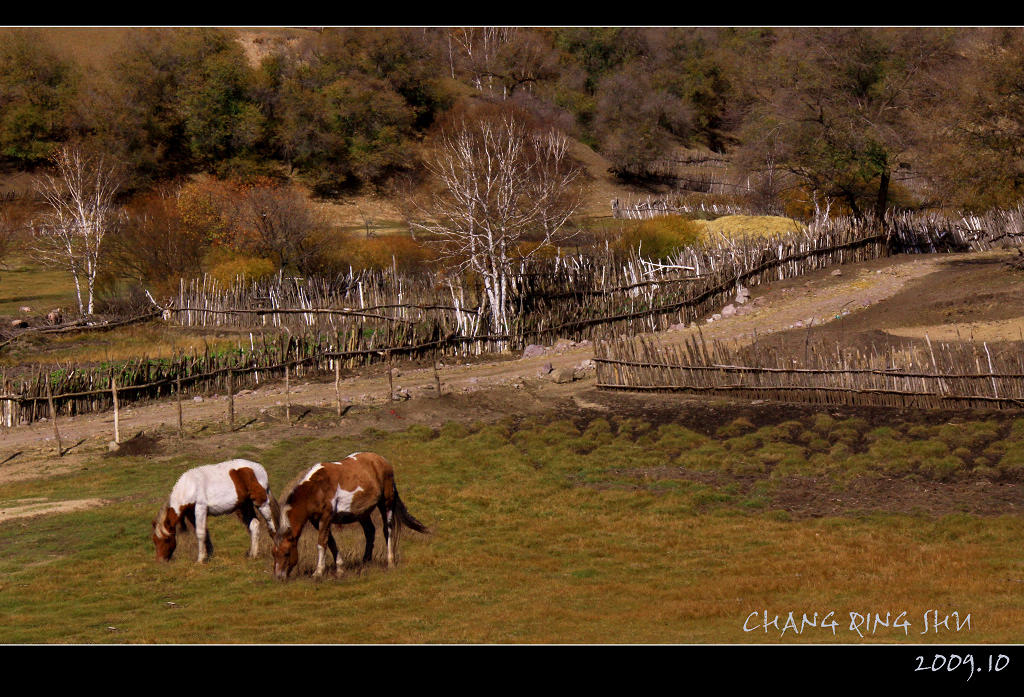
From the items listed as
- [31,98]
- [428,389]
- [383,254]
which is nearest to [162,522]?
[428,389]

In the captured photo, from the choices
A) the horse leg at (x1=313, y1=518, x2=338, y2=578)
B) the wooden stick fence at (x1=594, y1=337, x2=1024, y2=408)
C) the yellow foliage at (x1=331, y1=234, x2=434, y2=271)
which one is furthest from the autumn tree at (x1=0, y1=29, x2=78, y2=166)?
the horse leg at (x1=313, y1=518, x2=338, y2=578)

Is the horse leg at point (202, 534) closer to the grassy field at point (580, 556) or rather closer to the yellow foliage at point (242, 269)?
the grassy field at point (580, 556)

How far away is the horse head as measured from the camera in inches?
530

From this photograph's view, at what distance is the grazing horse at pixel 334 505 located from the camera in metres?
12.5

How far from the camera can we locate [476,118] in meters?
64.0

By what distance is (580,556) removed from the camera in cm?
1411

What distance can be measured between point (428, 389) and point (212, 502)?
1051 centimetres

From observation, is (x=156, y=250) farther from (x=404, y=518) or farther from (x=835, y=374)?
(x=404, y=518)

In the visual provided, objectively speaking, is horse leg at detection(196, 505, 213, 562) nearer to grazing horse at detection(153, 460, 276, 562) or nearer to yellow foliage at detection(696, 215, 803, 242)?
grazing horse at detection(153, 460, 276, 562)

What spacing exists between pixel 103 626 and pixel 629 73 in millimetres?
71070

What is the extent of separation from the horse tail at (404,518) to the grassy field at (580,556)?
0.14 m

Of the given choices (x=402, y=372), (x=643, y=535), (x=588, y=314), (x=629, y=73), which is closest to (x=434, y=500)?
(x=643, y=535)

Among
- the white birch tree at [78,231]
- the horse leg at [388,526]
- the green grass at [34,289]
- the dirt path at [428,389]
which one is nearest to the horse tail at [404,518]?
the horse leg at [388,526]

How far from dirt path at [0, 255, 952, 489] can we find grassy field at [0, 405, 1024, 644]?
1866 mm
